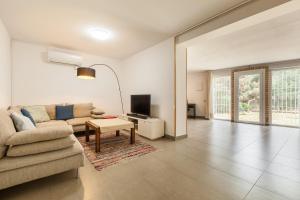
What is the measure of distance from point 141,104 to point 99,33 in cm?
216

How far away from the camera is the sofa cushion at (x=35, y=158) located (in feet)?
4.91

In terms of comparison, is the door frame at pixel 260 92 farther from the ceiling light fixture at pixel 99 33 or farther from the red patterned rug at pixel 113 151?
the ceiling light fixture at pixel 99 33

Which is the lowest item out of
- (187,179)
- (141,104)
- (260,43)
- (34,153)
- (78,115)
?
(187,179)

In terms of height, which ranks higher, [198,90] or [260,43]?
[260,43]

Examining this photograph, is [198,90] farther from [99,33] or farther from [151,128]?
[99,33]

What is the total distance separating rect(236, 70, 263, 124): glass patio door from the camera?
5.75 m

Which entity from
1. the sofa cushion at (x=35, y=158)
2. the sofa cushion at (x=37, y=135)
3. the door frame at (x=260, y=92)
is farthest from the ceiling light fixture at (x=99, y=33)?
the door frame at (x=260, y=92)

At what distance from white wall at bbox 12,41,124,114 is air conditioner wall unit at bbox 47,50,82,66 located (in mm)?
A: 210

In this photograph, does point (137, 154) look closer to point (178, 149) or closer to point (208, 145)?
point (178, 149)

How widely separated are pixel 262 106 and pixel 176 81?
175 inches

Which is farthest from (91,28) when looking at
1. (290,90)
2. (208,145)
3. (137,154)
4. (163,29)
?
(290,90)

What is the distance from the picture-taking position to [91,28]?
3.09 metres

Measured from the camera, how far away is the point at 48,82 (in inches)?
166

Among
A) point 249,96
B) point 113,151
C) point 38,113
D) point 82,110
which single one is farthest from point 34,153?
point 249,96
